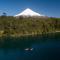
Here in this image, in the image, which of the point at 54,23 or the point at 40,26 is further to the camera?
the point at 54,23

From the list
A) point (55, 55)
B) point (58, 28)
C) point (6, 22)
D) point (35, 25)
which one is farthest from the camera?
point (58, 28)

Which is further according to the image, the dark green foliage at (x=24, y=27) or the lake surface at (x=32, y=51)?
the dark green foliage at (x=24, y=27)

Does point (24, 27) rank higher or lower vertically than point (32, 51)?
higher

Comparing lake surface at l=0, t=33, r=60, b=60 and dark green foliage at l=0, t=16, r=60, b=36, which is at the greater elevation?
dark green foliage at l=0, t=16, r=60, b=36

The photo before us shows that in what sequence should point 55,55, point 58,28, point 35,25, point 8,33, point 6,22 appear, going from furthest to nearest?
point 58,28
point 35,25
point 6,22
point 8,33
point 55,55

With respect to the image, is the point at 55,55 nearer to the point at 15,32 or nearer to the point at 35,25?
the point at 15,32

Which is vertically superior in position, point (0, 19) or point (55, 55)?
point (0, 19)

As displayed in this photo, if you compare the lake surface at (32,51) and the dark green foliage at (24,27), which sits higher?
the dark green foliage at (24,27)

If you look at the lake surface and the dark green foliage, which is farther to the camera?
the dark green foliage

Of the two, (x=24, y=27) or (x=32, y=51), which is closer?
(x=32, y=51)

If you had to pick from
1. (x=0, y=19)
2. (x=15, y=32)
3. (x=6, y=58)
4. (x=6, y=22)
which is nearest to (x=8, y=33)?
(x=15, y=32)
